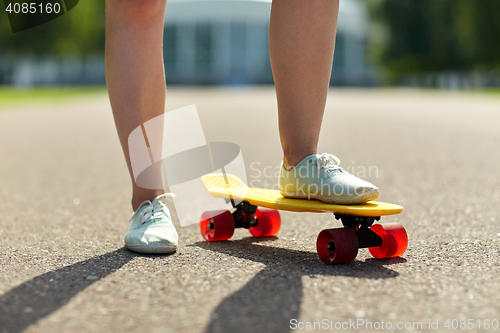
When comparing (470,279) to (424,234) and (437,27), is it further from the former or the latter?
(437,27)

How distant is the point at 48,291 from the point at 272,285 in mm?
521

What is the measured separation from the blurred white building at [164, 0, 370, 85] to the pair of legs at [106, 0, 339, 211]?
1641 inches

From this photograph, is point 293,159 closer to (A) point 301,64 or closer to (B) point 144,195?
(A) point 301,64

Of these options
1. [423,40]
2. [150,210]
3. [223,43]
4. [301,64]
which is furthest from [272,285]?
[223,43]

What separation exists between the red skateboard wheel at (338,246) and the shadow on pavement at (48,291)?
56 centimetres

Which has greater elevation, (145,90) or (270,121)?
(145,90)

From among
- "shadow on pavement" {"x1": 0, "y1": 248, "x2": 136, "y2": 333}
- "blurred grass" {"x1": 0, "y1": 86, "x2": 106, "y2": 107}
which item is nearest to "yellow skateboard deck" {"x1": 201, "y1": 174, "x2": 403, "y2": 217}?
"shadow on pavement" {"x1": 0, "y1": 248, "x2": 136, "y2": 333}

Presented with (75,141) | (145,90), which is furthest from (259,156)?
(145,90)

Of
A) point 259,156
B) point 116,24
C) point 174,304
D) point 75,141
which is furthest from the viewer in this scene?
point 75,141

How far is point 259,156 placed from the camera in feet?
14.9

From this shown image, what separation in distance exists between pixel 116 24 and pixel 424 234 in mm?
1271

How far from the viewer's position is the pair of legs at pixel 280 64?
1.73 metres

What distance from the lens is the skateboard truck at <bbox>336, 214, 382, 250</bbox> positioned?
62.1 inches

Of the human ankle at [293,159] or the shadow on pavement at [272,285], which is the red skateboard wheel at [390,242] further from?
the human ankle at [293,159]
